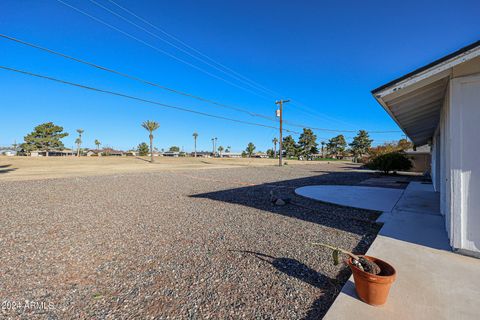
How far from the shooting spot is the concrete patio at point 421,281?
2.02m

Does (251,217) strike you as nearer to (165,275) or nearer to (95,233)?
(165,275)

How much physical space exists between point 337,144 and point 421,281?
86928mm

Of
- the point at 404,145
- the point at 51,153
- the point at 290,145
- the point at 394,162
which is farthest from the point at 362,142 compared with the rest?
the point at 51,153

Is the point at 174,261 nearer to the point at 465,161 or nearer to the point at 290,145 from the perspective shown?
the point at 465,161

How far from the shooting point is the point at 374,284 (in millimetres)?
2047

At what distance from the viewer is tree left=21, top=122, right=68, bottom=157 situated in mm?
50656

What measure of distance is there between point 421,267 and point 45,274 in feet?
16.0

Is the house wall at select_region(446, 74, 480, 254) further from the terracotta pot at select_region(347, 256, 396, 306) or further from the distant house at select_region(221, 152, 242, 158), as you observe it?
the distant house at select_region(221, 152, 242, 158)

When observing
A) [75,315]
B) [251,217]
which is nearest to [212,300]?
[75,315]

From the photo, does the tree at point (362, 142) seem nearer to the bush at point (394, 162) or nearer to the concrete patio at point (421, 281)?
the bush at point (394, 162)

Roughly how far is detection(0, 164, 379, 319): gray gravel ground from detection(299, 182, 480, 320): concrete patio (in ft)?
0.89

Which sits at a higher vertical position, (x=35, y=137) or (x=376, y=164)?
(x=35, y=137)

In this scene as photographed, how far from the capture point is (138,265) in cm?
312

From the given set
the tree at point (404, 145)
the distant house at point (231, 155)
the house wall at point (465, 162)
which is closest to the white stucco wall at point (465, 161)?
the house wall at point (465, 162)
